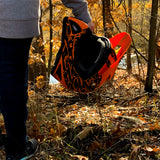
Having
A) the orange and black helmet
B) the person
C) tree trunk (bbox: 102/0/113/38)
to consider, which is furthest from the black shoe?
tree trunk (bbox: 102/0/113/38)

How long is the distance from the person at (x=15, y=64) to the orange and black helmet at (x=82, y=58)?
0.36 metres

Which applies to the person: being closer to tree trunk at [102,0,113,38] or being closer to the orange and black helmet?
the orange and black helmet

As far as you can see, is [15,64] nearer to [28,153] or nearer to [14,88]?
[14,88]

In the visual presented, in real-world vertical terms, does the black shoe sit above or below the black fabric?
below

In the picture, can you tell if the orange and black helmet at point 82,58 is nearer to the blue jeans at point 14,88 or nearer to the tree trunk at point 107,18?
the blue jeans at point 14,88

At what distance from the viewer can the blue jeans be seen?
1.17 metres

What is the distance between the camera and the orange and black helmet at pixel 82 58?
1.46m

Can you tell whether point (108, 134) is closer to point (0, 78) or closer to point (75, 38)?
point (75, 38)

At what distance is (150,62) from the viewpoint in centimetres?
401

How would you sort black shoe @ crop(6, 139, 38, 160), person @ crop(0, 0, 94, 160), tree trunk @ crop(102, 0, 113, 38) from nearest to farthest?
person @ crop(0, 0, 94, 160)
black shoe @ crop(6, 139, 38, 160)
tree trunk @ crop(102, 0, 113, 38)

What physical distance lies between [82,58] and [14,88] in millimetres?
557

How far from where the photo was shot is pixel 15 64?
120 cm

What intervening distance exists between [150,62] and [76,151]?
289 centimetres

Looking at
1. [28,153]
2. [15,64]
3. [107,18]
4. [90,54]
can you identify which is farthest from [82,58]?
[107,18]
